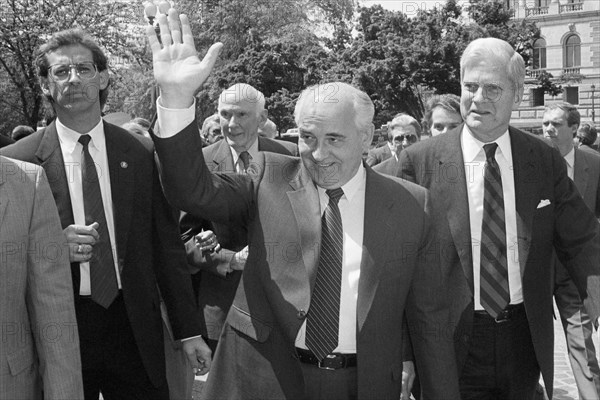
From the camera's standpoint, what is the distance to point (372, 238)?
289 centimetres

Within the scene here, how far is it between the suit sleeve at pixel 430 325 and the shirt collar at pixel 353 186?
0.90 ft

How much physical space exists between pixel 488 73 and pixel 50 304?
7.21 feet

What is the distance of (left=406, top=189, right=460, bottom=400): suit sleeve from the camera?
2980 millimetres

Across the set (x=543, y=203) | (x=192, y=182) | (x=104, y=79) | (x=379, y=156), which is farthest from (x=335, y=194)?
(x=379, y=156)

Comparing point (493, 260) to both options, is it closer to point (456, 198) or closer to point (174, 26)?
point (456, 198)

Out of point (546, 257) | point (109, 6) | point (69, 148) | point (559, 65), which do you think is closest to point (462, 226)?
point (546, 257)

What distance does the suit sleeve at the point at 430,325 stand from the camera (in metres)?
2.98

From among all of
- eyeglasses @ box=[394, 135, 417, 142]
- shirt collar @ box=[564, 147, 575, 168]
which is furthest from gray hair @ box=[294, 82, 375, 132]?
eyeglasses @ box=[394, 135, 417, 142]

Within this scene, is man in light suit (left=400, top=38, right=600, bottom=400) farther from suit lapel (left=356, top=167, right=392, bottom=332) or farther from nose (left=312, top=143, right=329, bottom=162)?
nose (left=312, top=143, right=329, bottom=162)

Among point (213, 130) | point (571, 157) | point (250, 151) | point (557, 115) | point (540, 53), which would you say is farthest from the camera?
point (540, 53)

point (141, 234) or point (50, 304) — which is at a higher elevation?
point (141, 234)

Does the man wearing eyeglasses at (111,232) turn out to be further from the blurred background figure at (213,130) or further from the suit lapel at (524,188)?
the blurred background figure at (213,130)

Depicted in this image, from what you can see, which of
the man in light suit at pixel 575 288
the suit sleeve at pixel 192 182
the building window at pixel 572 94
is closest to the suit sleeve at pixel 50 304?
the suit sleeve at pixel 192 182

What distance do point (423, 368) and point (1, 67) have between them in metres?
25.5
